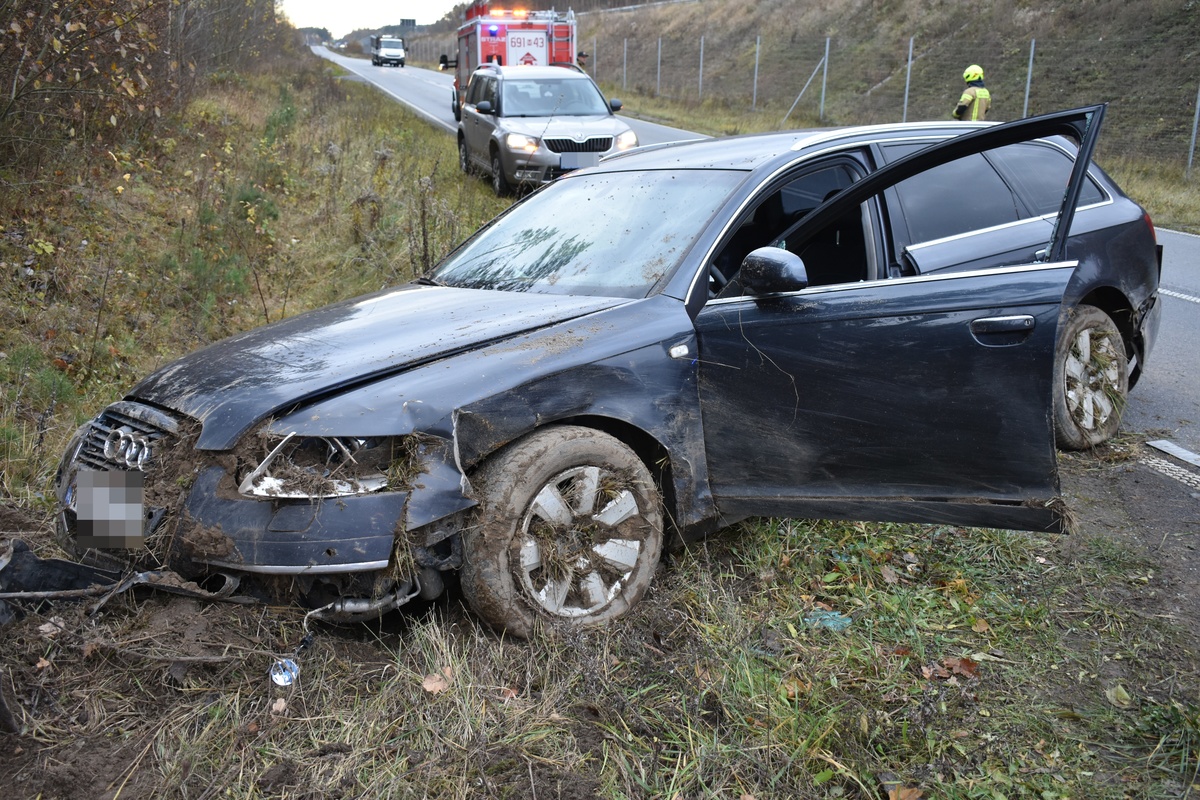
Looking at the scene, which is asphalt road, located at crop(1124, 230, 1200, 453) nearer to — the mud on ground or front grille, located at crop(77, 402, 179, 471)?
the mud on ground

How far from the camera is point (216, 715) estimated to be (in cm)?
263

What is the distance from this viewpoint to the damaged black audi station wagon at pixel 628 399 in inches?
110

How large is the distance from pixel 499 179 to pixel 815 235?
9.39 meters

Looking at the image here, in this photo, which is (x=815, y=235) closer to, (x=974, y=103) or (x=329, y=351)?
(x=329, y=351)

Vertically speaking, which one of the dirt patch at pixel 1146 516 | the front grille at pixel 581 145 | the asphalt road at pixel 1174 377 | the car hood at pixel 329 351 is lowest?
the asphalt road at pixel 1174 377

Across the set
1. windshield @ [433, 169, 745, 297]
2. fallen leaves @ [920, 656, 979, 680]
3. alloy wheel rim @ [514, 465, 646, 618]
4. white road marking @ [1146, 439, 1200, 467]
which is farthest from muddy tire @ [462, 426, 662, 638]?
white road marking @ [1146, 439, 1200, 467]

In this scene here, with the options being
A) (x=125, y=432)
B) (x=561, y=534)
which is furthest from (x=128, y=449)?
(x=561, y=534)

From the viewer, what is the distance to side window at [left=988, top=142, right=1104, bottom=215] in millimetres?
4543

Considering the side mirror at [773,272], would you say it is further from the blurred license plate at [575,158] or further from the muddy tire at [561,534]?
the blurred license plate at [575,158]

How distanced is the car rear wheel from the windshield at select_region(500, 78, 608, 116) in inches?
39.5

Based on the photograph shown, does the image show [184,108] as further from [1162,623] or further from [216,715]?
[1162,623]

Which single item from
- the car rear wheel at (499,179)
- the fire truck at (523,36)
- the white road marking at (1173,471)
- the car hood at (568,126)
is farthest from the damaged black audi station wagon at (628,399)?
the fire truck at (523,36)

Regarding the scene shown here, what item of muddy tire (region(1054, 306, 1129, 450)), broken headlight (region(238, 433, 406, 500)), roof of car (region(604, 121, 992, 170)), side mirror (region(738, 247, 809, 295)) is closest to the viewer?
broken headlight (region(238, 433, 406, 500))

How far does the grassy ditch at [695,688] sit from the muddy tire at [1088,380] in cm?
99
